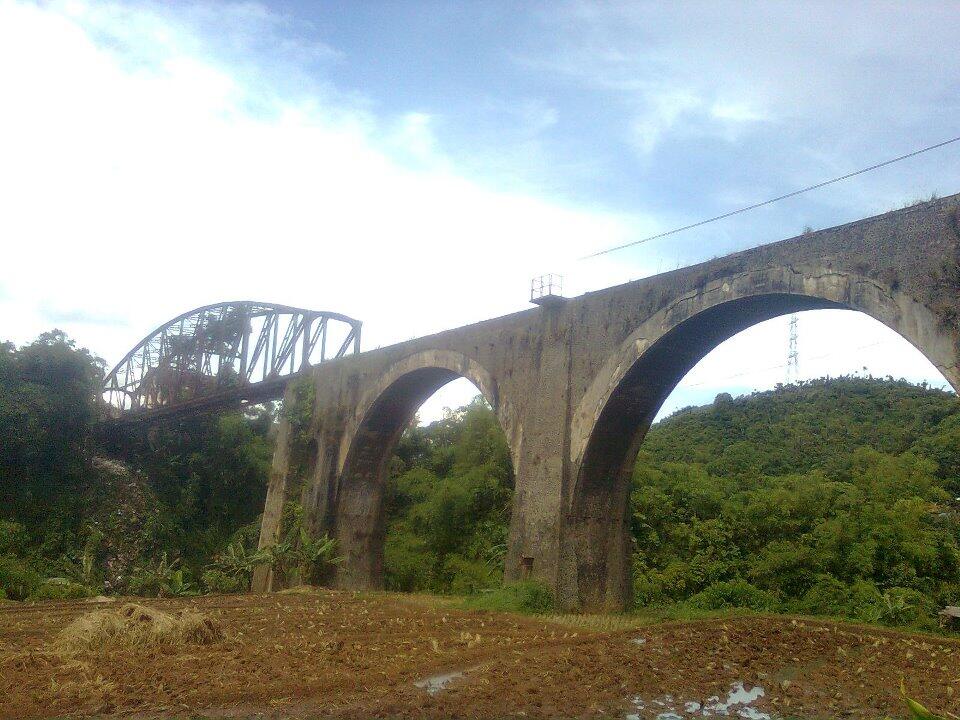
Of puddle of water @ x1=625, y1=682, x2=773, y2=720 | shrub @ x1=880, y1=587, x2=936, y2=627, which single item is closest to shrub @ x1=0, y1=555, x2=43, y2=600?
puddle of water @ x1=625, y1=682, x2=773, y2=720

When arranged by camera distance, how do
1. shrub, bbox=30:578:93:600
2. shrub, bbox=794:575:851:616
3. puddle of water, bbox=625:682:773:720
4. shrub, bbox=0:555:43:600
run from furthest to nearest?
shrub, bbox=30:578:93:600 < shrub, bbox=0:555:43:600 < shrub, bbox=794:575:851:616 < puddle of water, bbox=625:682:773:720

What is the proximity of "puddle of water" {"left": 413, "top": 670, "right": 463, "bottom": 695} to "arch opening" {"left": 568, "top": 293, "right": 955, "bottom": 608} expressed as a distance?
473cm

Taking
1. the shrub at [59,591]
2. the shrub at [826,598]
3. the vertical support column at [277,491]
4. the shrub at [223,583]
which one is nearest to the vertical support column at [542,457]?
the shrub at [826,598]

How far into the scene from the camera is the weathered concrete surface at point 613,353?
819 centimetres

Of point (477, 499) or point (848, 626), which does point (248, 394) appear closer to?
point (477, 499)

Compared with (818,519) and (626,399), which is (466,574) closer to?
(818,519)

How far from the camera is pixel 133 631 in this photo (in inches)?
289

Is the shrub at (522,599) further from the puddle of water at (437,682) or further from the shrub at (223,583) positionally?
the shrub at (223,583)

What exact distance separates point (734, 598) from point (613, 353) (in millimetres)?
4211

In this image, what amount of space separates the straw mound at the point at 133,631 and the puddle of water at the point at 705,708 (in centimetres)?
397

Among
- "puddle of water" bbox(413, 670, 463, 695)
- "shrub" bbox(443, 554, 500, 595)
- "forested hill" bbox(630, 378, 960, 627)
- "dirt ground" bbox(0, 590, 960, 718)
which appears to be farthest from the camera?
"shrub" bbox(443, 554, 500, 595)

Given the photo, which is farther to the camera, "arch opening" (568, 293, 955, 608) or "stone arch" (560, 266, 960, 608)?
"arch opening" (568, 293, 955, 608)

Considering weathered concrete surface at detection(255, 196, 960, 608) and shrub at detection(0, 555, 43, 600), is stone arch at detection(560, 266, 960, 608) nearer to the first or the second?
weathered concrete surface at detection(255, 196, 960, 608)

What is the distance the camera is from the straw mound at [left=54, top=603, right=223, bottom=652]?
716 cm
